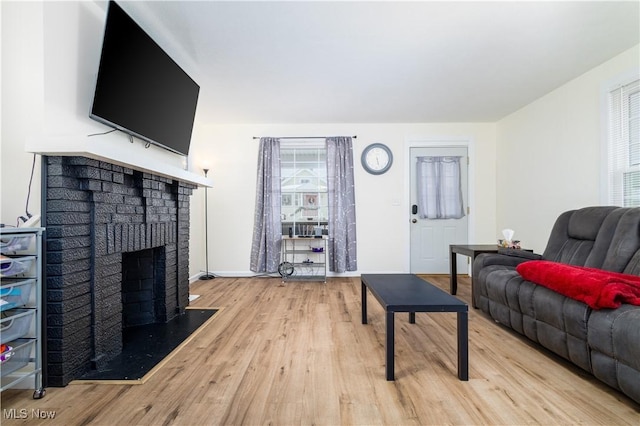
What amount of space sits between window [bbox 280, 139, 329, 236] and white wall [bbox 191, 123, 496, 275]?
325 mm

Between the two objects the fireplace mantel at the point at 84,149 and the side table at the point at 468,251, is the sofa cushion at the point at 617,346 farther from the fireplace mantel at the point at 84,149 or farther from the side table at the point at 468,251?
the fireplace mantel at the point at 84,149

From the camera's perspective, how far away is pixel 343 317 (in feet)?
8.60

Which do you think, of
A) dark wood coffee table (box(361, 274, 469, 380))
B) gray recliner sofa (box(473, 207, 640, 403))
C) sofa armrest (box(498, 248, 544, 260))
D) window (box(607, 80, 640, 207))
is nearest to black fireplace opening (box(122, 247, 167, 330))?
dark wood coffee table (box(361, 274, 469, 380))

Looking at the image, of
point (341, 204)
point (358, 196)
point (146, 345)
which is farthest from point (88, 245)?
point (358, 196)

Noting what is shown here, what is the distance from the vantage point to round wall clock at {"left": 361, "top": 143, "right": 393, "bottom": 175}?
4355 mm

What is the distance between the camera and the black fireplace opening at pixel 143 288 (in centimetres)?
243

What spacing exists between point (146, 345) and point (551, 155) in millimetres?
4502

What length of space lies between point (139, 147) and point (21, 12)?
0.92m

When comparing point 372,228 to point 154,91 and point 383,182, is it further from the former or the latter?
point 154,91

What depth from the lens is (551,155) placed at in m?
3.27

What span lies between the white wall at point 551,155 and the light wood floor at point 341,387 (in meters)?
1.83

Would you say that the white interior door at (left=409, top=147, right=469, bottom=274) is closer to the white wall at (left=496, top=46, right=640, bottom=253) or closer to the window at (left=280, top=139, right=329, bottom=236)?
the white wall at (left=496, top=46, right=640, bottom=253)

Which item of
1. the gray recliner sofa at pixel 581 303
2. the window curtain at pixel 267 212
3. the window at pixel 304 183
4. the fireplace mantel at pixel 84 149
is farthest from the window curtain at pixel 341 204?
the fireplace mantel at pixel 84 149

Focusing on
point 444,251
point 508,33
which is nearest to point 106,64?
point 508,33
